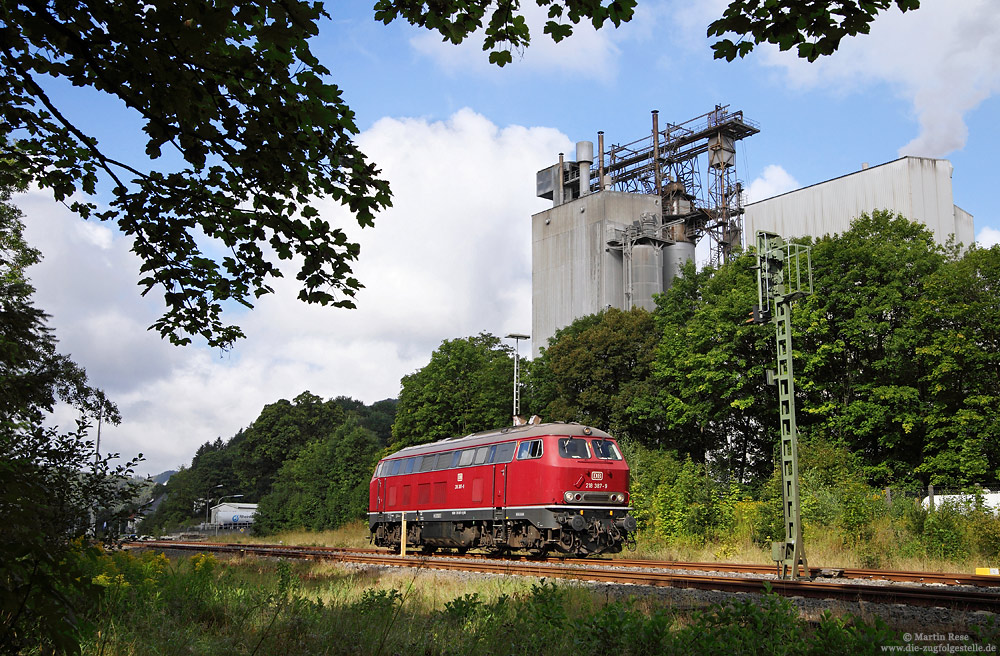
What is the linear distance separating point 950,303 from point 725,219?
3067 centimetres

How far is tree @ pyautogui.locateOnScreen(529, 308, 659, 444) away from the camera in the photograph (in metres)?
41.3

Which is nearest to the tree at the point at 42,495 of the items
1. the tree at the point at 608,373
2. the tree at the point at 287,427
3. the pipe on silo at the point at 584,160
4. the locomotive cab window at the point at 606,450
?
the locomotive cab window at the point at 606,450

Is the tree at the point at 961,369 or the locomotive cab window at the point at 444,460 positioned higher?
the tree at the point at 961,369

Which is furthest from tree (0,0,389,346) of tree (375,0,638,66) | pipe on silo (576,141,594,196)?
pipe on silo (576,141,594,196)

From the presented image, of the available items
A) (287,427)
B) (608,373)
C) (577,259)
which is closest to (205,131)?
(608,373)

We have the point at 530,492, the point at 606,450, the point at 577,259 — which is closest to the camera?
the point at 530,492

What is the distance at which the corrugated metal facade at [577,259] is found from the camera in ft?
200

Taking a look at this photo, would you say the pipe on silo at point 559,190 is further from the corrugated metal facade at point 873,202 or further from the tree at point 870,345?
the tree at point 870,345

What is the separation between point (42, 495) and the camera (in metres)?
4.06

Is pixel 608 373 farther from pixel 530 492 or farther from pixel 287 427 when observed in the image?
pixel 287 427

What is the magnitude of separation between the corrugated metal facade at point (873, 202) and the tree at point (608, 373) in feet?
32.8

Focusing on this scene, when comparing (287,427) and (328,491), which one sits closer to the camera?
(328,491)

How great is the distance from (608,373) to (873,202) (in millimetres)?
17749

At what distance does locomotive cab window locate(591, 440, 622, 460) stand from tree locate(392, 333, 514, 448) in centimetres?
2572
